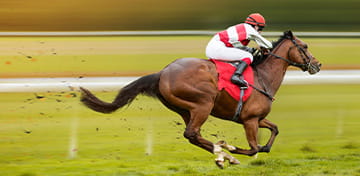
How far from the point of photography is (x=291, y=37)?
569 cm

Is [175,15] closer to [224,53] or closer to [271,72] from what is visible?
[271,72]

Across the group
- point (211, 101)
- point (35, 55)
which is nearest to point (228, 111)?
point (211, 101)

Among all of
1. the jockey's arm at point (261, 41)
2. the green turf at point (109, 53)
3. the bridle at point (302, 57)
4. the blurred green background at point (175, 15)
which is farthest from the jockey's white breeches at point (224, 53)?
the blurred green background at point (175, 15)

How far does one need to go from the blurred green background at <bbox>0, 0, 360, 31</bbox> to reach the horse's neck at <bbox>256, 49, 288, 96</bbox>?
17.0m

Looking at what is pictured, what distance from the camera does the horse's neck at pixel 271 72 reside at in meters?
5.55

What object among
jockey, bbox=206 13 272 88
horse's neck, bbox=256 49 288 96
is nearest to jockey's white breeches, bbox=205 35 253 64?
jockey, bbox=206 13 272 88

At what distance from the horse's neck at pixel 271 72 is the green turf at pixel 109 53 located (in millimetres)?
7469

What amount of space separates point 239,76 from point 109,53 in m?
12.3

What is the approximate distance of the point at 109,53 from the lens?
1725 centimetres

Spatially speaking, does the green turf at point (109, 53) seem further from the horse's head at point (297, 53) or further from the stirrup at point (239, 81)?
the stirrup at point (239, 81)

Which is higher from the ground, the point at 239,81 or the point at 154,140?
the point at 239,81

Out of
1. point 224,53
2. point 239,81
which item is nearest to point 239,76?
point 239,81

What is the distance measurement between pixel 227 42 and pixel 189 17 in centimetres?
2026

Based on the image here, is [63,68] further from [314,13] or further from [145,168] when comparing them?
[314,13]
